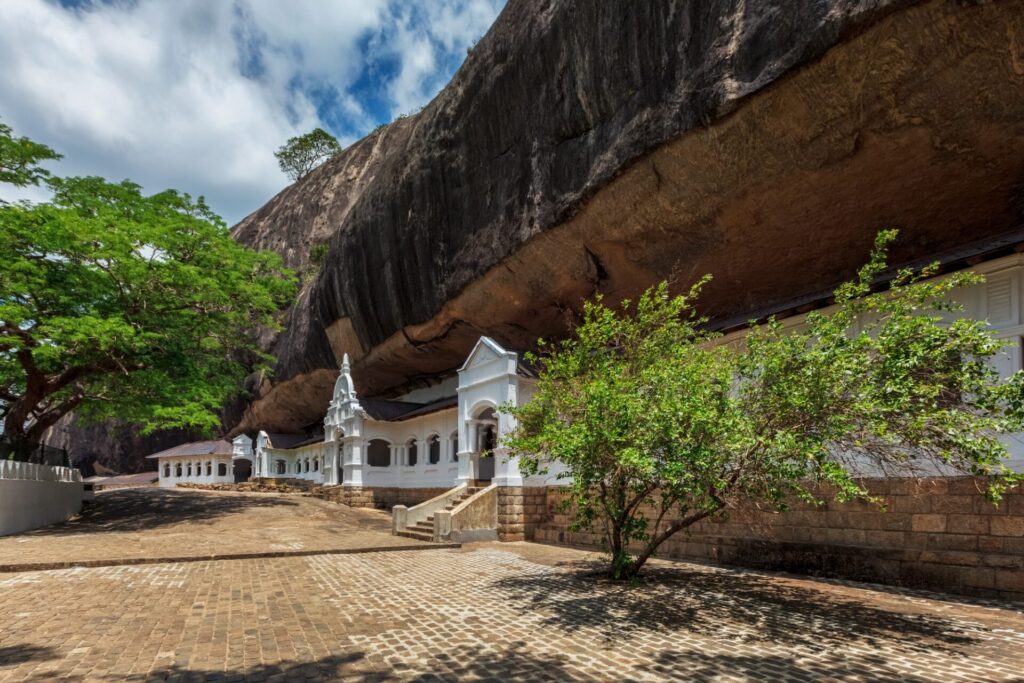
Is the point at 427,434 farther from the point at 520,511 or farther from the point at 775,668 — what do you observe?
the point at 775,668

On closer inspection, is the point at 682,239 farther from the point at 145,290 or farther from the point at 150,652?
the point at 145,290

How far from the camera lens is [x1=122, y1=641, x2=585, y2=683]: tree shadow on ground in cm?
514

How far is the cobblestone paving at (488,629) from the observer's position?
5.34 meters

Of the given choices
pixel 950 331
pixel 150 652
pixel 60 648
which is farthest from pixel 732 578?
pixel 60 648

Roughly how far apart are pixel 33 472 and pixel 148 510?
4321mm

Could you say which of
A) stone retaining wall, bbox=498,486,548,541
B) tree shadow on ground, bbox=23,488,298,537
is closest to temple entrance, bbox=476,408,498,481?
stone retaining wall, bbox=498,486,548,541

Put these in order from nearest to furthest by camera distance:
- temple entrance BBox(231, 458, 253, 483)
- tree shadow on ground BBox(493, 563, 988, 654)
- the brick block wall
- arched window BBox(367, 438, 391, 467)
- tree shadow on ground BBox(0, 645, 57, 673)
Answer: tree shadow on ground BBox(0, 645, 57, 673) < tree shadow on ground BBox(493, 563, 988, 654) < the brick block wall < arched window BBox(367, 438, 391, 467) < temple entrance BBox(231, 458, 253, 483)

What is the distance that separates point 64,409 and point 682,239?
789 inches

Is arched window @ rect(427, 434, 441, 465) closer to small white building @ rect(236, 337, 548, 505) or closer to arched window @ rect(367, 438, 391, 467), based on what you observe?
small white building @ rect(236, 337, 548, 505)

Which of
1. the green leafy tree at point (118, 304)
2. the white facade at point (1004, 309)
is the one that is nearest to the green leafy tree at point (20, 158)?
the green leafy tree at point (118, 304)

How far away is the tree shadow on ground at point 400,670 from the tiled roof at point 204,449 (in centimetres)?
4192

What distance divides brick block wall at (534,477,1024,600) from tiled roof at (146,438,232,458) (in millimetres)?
40176

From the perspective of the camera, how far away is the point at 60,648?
5914 millimetres

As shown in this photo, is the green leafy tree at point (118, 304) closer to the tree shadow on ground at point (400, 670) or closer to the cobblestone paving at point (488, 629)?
the cobblestone paving at point (488, 629)
